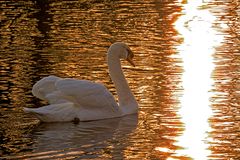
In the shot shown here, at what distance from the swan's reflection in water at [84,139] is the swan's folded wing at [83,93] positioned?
1.03 feet

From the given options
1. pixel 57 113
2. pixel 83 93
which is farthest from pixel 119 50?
pixel 57 113

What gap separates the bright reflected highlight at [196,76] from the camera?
42.2 ft

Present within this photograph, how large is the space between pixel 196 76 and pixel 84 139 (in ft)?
16.8

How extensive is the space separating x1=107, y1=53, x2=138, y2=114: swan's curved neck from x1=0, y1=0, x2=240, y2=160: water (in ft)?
0.69

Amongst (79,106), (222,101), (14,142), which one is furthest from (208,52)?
(14,142)

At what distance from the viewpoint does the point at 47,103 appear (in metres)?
15.7

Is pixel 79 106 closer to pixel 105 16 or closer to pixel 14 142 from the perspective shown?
pixel 14 142

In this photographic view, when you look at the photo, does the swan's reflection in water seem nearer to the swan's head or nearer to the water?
the water

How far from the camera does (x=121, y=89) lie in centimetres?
1512

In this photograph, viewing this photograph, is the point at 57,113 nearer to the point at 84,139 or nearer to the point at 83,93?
the point at 83,93

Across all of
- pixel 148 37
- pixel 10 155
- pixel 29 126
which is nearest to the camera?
pixel 10 155

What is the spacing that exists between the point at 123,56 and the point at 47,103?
1470mm

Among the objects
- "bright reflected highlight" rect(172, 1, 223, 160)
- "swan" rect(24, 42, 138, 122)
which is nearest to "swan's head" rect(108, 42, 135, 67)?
"swan" rect(24, 42, 138, 122)

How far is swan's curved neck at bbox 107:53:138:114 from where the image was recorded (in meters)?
14.9
